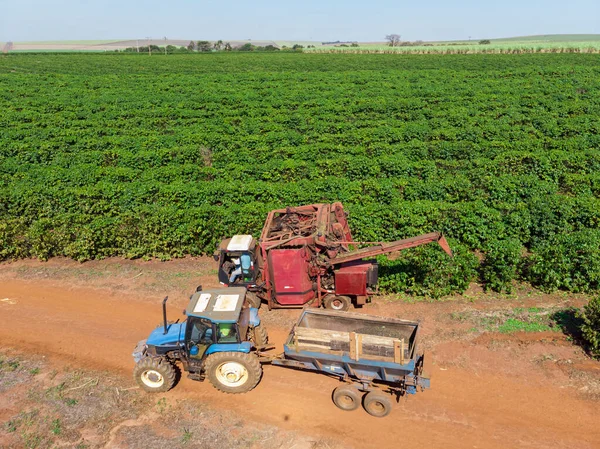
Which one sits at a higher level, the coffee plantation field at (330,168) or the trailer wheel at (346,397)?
the coffee plantation field at (330,168)

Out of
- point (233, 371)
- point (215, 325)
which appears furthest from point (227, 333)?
point (233, 371)

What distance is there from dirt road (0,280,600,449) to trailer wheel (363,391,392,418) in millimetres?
151

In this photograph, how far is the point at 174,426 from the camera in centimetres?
863

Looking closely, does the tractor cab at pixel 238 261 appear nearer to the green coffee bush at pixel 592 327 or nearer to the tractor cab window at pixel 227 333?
the tractor cab window at pixel 227 333

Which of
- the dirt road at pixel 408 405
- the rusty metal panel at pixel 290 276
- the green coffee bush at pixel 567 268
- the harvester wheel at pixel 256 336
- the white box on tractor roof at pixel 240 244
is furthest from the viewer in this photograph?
the green coffee bush at pixel 567 268

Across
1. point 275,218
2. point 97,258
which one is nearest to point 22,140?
point 97,258

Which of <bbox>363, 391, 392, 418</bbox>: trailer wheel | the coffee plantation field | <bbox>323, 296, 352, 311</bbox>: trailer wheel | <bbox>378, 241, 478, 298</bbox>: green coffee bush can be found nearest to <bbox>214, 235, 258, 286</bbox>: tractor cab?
<bbox>323, 296, 352, 311</bbox>: trailer wheel

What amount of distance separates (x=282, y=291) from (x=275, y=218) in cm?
279

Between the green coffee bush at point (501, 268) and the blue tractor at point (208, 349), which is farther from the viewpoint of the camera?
the green coffee bush at point (501, 268)

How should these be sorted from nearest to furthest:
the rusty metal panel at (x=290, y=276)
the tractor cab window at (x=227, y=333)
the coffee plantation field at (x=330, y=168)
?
the tractor cab window at (x=227, y=333), the rusty metal panel at (x=290, y=276), the coffee plantation field at (x=330, y=168)

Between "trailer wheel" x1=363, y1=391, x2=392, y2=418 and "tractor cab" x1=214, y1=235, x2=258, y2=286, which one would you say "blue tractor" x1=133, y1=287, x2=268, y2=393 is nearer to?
"tractor cab" x1=214, y1=235, x2=258, y2=286

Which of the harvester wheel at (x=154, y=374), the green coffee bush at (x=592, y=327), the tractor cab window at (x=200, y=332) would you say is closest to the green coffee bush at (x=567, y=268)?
the green coffee bush at (x=592, y=327)

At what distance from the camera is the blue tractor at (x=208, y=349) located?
885 cm

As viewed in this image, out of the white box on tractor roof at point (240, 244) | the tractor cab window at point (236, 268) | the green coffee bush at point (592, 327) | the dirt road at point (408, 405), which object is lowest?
the dirt road at point (408, 405)
